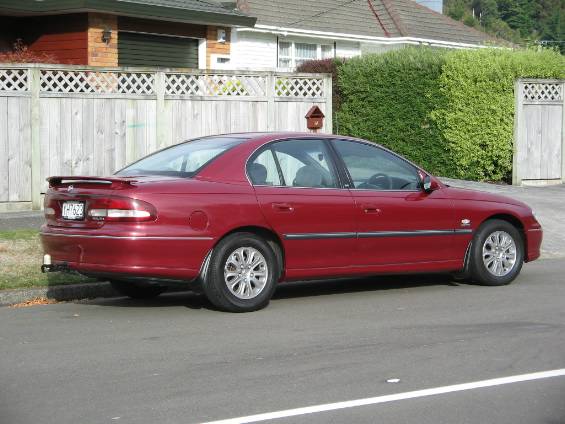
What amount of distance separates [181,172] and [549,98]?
12058 millimetres

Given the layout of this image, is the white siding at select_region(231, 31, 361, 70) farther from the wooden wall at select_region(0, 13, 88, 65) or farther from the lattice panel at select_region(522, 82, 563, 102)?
the lattice panel at select_region(522, 82, 563, 102)

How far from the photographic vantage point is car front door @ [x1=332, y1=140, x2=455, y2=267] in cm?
988

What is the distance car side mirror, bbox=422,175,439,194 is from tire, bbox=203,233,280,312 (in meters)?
1.88

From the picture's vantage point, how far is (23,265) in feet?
36.7

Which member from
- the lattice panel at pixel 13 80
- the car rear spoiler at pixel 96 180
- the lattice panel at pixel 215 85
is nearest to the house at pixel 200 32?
the lattice panel at pixel 215 85

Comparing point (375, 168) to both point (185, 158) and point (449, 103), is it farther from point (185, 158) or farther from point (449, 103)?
point (449, 103)

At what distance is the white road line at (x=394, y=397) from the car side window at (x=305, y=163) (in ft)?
11.4

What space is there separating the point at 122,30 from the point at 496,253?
1354 centimetres

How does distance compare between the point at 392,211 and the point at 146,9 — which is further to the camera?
the point at 146,9

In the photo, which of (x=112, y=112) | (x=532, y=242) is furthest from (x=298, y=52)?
(x=532, y=242)

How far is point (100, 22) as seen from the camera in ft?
71.5

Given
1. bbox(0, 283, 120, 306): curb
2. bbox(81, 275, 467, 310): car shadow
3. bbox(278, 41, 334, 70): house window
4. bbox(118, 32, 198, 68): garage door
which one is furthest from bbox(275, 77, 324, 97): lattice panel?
bbox(278, 41, 334, 70): house window

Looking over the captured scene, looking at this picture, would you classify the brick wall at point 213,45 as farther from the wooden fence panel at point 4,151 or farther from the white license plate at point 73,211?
the white license plate at point 73,211

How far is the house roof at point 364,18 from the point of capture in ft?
97.3
